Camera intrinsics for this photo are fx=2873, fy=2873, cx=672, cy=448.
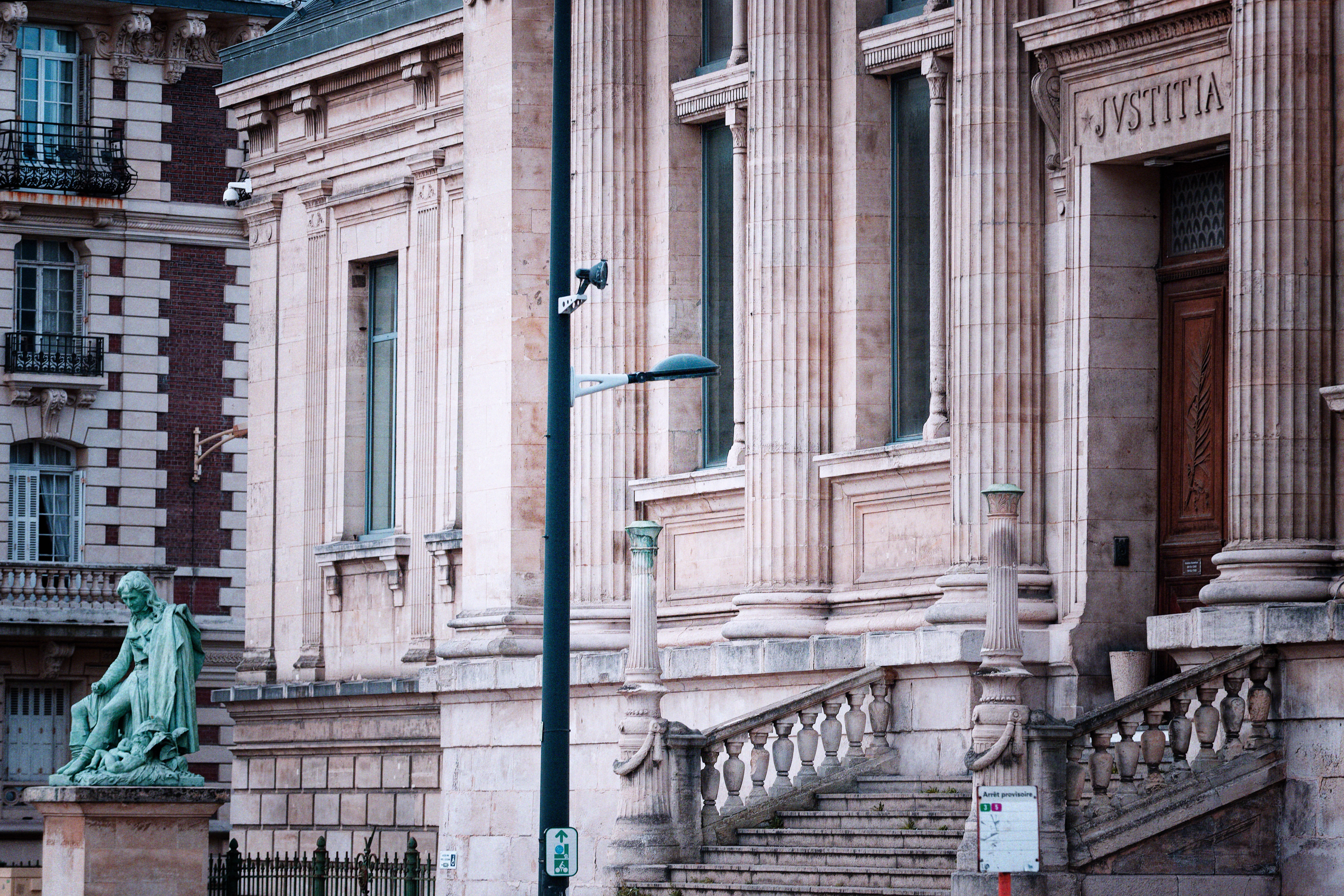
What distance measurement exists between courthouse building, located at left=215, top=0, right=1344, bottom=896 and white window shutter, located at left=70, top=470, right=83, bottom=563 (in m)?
13.0

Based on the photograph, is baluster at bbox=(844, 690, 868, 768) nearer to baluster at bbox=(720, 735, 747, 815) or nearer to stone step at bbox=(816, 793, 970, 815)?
stone step at bbox=(816, 793, 970, 815)

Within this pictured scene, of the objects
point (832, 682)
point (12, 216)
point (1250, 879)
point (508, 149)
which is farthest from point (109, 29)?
point (1250, 879)

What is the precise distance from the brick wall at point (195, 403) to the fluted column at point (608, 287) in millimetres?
21284

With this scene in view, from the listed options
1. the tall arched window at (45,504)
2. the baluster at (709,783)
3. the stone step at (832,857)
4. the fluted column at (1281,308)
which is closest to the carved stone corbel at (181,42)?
the tall arched window at (45,504)

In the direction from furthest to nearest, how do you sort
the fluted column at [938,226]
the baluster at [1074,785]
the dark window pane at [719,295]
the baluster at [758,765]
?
the dark window pane at [719,295] → the fluted column at [938,226] → the baluster at [758,765] → the baluster at [1074,785]

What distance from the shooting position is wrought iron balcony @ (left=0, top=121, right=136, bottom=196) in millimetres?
48656

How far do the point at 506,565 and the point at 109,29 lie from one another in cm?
2255

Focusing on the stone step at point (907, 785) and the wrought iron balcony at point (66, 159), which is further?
the wrought iron balcony at point (66, 159)

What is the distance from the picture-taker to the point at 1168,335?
24531mm

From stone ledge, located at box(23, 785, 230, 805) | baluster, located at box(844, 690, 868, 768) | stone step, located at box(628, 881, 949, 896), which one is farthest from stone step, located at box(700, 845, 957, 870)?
stone ledge, located at box(23, 785, 230, 805)

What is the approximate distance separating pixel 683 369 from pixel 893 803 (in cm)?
466

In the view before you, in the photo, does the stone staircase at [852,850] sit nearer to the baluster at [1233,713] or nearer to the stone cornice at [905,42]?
the baluster at [1233,713]

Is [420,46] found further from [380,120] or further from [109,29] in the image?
[109,29]

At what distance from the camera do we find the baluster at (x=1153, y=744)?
2077cm
